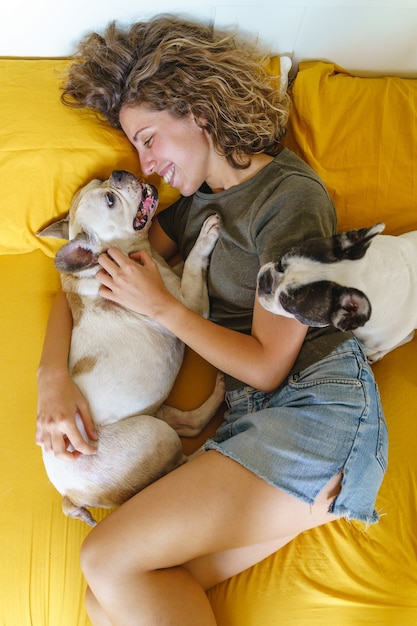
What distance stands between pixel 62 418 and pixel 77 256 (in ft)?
A: 1.97

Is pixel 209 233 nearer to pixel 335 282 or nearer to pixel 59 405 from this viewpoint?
pixel 335 282

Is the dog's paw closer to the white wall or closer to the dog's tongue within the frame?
the dog's tongue

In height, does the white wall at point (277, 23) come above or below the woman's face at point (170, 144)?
above

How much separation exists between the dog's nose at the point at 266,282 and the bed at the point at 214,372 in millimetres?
622

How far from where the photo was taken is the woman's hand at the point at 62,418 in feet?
5.36

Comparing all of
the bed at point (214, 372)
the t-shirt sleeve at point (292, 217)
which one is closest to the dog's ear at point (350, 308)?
the t-shirt sleeve at point (292, 217)

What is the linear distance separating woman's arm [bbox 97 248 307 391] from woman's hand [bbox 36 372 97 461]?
0.37m

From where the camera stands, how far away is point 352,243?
148 cm

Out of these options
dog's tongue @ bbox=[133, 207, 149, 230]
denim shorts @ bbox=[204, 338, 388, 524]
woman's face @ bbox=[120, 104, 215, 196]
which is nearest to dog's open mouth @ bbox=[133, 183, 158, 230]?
dog's tongue @ bbox=[133, 207, 149, 230]

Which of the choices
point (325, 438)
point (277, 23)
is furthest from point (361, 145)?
point (325, 438)

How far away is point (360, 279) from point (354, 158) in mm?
748

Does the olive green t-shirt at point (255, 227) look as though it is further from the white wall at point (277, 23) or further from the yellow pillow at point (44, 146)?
the white wall at point (277, 23)

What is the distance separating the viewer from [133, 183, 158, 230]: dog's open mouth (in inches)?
75.0

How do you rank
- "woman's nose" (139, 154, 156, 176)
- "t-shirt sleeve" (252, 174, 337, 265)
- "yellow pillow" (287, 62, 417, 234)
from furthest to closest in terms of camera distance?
"yellow pillow" (287, 62, 417, 234) < "woman's nose" (139, 154, 156, 176) < "t-shirt sleeve" (252, 174, 337, 265)
